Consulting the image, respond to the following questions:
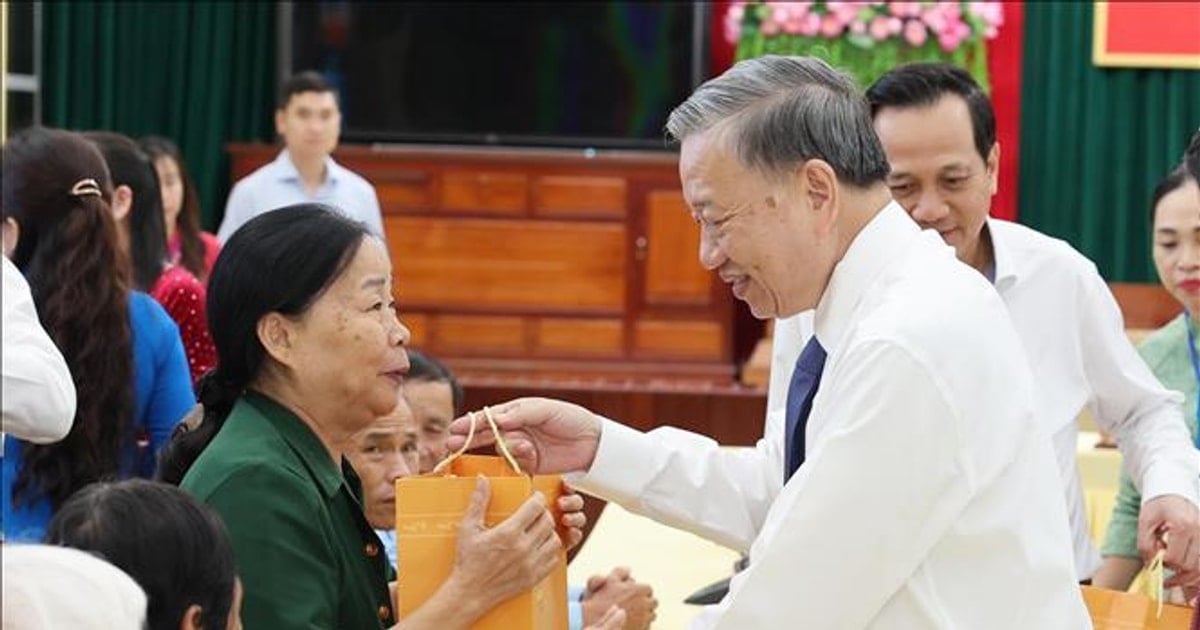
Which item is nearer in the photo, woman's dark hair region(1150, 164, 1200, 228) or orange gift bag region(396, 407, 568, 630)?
orange gift bag region(396, 407, 568, 630)

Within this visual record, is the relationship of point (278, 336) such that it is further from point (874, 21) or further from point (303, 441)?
point (874, 21)

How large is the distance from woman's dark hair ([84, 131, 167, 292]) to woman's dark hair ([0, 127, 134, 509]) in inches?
21.2

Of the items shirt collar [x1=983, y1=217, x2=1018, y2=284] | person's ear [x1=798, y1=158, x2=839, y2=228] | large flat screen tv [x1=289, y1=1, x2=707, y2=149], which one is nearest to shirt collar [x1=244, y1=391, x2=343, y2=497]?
person's ear [x1=798, y1=158, x2=839, y2=228]

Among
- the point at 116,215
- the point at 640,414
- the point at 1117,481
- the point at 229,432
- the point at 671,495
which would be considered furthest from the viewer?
the point at 640,414

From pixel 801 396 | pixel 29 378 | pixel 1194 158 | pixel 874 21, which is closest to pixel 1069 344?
pixel 1194 158

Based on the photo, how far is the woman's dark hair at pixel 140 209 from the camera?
419cm

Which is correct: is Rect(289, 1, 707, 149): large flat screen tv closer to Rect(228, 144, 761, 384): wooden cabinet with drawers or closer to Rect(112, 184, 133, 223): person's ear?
Rect(228, 144, 761, 384): wooden cabinet with drawers

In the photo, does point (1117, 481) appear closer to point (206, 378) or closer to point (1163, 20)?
point (206, 378)

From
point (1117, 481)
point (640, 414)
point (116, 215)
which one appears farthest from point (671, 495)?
point (640, 414)

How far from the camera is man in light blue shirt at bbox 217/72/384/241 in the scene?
24.6 feet

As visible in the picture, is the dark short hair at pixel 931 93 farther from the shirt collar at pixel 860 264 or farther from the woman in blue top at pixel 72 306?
the woman in blue top at pixel 72 306

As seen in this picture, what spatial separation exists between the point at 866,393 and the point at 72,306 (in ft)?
6.43

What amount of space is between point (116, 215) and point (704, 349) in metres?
4.75

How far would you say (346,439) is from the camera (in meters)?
2.43
